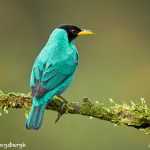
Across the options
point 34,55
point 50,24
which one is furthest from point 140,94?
point 50,24

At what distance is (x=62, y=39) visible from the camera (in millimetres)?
13219

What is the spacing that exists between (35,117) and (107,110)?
2.83ft

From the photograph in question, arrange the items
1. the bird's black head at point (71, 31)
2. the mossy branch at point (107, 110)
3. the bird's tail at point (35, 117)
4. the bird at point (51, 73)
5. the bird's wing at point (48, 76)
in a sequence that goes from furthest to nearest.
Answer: the bird's black head at point (71, 31) → the bird's wing at point (48, 76) → the bird at point (51, 73) → the bird's tail at point (35, 117) → the mossy branch at point (107, 110)

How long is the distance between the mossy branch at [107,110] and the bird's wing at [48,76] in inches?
9.3

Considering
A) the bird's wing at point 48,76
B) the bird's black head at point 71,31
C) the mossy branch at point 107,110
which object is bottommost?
the mossy branch at point 107,110

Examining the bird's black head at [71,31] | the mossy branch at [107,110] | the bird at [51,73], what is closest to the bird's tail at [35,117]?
the bird at [51,73]

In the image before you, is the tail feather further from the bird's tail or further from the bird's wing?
the bird's wing

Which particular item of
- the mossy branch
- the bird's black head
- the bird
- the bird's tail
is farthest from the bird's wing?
the bird's black head

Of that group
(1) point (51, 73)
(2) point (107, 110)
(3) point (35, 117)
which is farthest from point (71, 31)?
(2) point (107, 110)

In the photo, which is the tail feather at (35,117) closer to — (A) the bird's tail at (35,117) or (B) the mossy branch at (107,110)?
(A) the bird's tail at (35,117)

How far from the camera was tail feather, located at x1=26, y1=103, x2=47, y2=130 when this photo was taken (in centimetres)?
1156

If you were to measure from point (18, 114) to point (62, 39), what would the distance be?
18.7ft

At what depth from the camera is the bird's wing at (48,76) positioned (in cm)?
1202

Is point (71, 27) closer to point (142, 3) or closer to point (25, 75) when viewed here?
point (25, 75)
